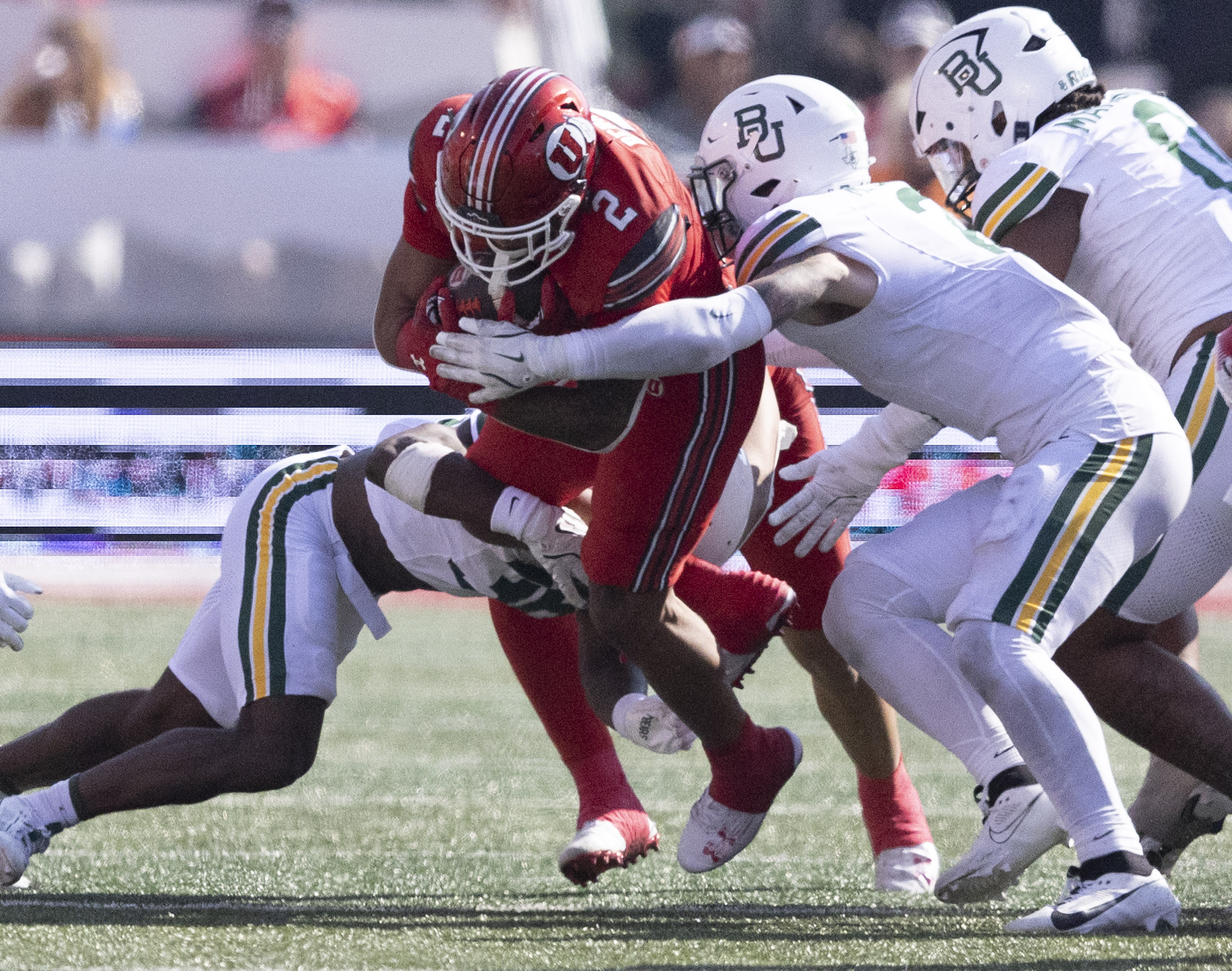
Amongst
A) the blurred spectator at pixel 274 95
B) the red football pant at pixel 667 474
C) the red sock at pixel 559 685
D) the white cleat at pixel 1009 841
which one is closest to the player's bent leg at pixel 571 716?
the red sock at pixel 559 685

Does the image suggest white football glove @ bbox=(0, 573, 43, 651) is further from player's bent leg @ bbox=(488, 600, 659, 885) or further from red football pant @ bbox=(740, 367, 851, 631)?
red football pant @ bbox=(740, 367, 851, 631)

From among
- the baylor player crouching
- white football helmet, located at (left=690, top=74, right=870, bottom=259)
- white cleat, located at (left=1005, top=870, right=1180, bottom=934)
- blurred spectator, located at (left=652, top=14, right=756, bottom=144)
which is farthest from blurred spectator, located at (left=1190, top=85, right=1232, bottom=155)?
white cleat, located at (left=1005, top=870, right=1180, bottom=934)

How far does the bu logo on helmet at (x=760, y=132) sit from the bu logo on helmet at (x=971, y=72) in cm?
38

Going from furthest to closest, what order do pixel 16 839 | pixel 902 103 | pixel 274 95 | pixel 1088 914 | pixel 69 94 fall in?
pixel 274 95
pixel 69 94
pixel 902 103
pixel 16 839
pixel 1088 914

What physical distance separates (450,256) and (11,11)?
7.69 metres

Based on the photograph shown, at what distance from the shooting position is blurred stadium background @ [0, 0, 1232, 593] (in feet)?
19.3

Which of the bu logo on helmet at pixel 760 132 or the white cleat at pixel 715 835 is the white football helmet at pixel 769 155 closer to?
the bu logo on helmet at pixel 760 132

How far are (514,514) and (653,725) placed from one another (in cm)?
51

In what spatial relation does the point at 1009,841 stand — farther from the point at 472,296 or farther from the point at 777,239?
the point at 472,296

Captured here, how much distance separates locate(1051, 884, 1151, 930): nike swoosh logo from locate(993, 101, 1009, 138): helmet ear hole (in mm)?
1609

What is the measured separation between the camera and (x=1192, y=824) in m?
3.56

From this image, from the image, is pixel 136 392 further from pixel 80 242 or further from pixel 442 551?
pixel 80 242

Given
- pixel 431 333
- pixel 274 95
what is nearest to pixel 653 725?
pixel 431 333

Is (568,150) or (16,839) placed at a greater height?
(568,150)
